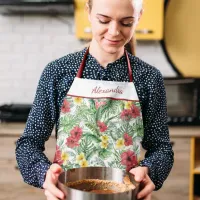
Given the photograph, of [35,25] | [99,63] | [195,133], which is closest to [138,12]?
[99,63]

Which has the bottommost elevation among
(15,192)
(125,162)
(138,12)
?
(15,192)

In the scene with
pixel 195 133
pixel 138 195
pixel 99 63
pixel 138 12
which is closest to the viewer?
pixel 138 195

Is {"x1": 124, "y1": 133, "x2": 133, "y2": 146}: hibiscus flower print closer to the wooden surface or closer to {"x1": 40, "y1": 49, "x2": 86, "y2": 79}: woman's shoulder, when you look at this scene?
{"x1": 40, "y1": 49, "x2": 86, "y2": 79}: woman's shoulder

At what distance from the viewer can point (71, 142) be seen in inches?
53.6

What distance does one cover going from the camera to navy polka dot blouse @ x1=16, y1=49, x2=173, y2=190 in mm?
1298

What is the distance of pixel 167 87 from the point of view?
3.00 metres

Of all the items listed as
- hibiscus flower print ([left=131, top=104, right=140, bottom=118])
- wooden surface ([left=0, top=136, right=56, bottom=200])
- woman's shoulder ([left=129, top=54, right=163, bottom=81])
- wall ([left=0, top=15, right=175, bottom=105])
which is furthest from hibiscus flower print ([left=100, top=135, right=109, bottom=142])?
wall ([left=0, top=15, right=175, bottom=105])

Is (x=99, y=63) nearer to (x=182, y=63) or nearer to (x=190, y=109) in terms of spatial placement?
(x=190, y=109)

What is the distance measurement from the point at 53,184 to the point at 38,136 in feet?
0.90

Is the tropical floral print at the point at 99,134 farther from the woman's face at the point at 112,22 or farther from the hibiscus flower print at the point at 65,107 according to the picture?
→ the woman's face at the point at 112,22

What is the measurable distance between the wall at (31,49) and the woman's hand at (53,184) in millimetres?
2207

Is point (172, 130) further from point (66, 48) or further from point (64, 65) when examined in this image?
point (64, 65)

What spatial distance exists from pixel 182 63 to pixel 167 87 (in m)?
0.40

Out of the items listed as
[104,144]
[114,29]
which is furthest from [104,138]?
[114,29]
